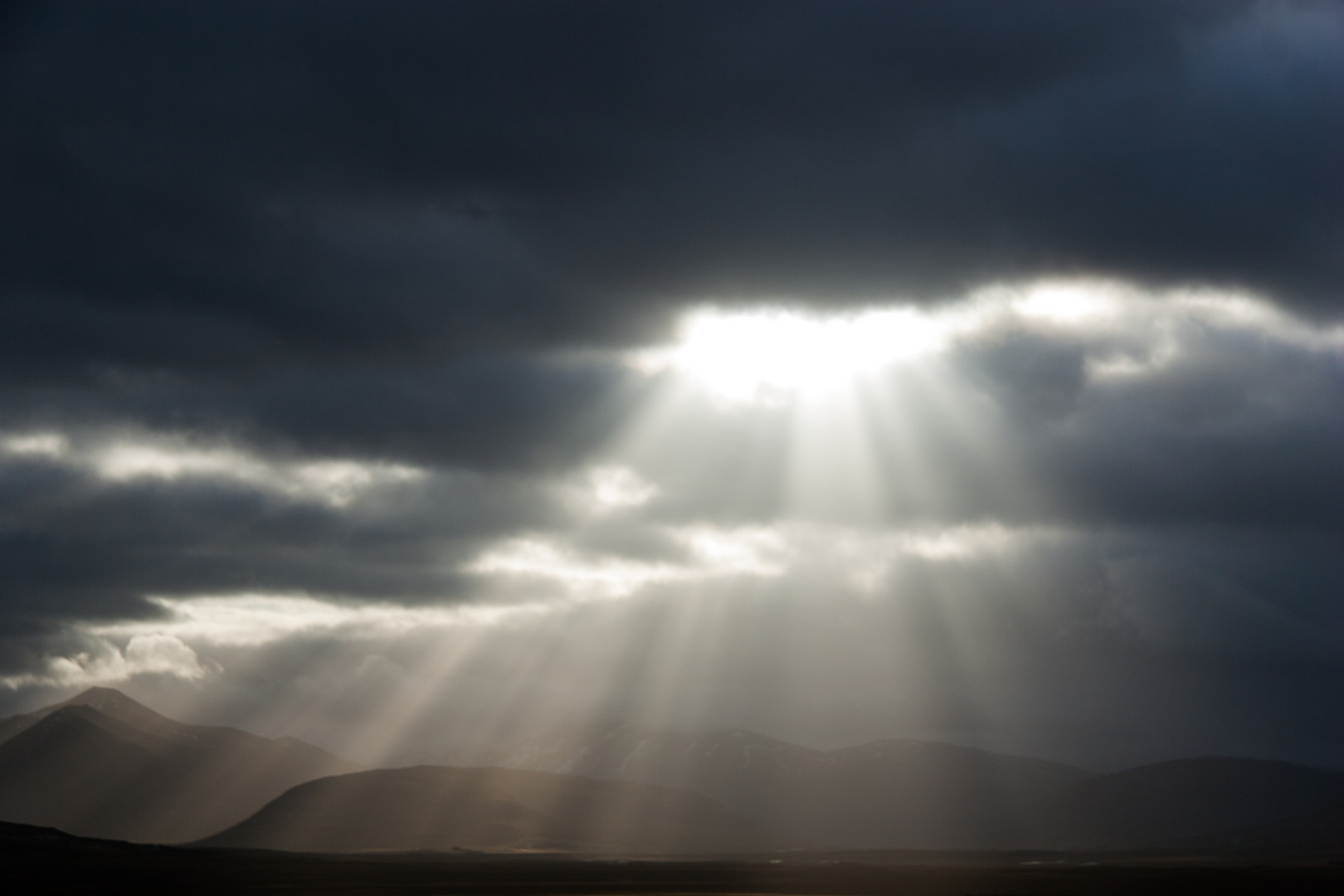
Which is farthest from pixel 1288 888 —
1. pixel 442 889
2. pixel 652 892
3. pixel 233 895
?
pixel 233 895

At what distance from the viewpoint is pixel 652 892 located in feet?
605

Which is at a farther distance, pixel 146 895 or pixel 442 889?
pixel 442 889

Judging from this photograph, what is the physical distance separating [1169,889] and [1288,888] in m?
18.8

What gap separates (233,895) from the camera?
589 feet

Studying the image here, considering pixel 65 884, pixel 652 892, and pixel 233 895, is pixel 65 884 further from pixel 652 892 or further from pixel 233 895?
pixel 652 892

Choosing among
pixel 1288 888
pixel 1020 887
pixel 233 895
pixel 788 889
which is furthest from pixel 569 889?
pixel 1288 888

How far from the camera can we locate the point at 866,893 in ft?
609

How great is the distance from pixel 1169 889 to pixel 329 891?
427ft

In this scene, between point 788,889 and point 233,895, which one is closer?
point 233,895

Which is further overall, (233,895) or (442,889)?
(442,889)

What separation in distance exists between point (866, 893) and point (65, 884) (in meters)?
124

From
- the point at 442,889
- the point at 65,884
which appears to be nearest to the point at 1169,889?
the point at 442,889

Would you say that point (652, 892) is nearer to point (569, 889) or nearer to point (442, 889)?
point (569, 889)

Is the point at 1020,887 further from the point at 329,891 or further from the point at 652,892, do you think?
the point at 329,891
